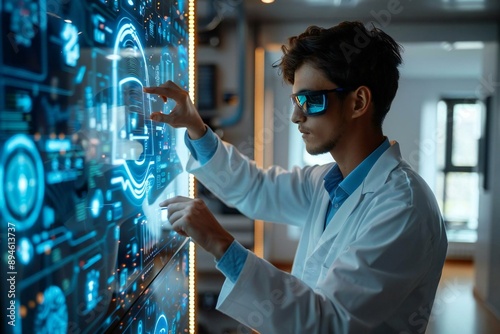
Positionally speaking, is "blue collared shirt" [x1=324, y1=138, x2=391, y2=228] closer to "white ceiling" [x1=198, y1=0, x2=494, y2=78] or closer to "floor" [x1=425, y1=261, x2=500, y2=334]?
"white ceiling" [x1=198, y1=0, x2=494, y2=78]

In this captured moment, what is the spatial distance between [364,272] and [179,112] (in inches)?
21.9

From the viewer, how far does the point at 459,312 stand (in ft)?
13.3

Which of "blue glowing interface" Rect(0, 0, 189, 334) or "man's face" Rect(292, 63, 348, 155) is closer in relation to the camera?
"blue glowing interface" Rect(0, 0, 189, 334)

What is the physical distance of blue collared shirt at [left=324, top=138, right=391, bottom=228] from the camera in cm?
123

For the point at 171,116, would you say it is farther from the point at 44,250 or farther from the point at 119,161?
the point at 44,250

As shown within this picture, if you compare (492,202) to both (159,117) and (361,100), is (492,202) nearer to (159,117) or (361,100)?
(361,100)

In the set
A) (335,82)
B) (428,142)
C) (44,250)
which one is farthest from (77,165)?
(428,142)

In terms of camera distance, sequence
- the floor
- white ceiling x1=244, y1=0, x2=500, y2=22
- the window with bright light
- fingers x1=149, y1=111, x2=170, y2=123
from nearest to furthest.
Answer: fingers x1=149, y1=111, x2=170, y2=123 < white ceiling x1=244, y1=0, x2=500, y2=22 < the floor < the window with bright light

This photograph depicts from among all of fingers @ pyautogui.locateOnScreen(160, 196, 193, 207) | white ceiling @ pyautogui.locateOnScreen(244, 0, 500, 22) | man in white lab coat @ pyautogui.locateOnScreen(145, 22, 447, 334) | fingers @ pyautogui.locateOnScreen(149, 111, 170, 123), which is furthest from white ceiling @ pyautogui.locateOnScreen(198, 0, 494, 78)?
fingers @ pyautogui.locateOnScreen(160, 196, 193, 207)

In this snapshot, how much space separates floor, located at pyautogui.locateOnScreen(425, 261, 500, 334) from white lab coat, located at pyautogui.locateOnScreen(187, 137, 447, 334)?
288 centimetres

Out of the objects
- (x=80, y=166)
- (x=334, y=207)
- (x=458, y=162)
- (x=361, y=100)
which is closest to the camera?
(x=80, y=166)

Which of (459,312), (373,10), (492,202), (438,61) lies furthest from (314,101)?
(438,61)

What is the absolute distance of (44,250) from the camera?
17.8 inches

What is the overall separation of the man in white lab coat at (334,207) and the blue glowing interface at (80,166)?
0.10m
